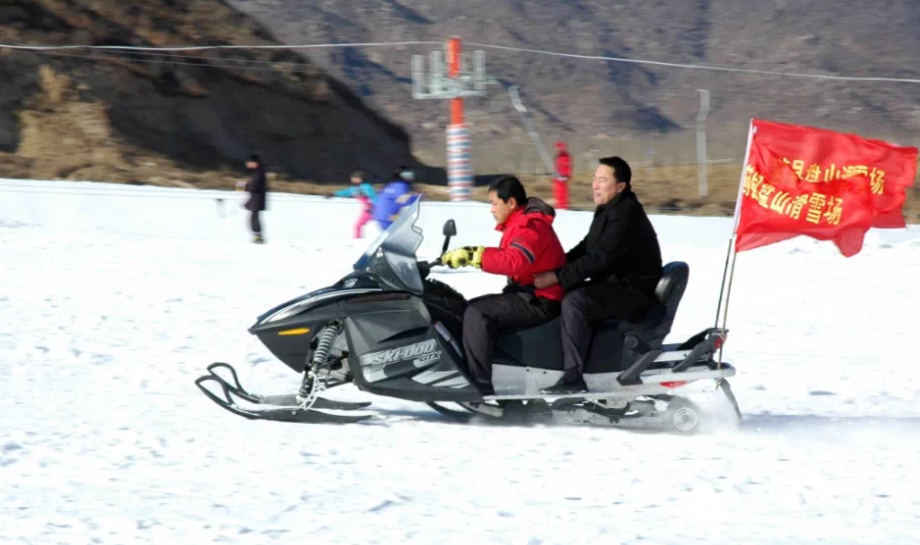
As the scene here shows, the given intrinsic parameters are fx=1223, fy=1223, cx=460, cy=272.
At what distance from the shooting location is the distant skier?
16.7 metres

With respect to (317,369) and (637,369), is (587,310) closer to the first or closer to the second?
(637,369)

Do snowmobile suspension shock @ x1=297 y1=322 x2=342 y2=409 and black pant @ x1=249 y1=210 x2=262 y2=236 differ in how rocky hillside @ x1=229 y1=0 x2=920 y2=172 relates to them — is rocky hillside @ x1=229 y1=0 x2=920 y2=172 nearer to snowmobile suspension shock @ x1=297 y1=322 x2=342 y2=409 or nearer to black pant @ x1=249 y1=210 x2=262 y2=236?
black pant @ x1=249 y1=210 x2=262 y2=236

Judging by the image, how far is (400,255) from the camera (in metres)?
6.29

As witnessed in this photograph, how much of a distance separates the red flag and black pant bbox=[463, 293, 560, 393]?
115 cm

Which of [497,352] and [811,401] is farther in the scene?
[811,401]

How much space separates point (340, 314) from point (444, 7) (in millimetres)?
135107

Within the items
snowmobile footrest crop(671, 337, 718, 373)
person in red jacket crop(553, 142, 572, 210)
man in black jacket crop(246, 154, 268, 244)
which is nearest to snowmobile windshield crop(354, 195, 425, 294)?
snowmobile footrest crop(671, 337, 718, 373)

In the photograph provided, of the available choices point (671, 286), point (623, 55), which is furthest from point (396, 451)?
point (623, 55)

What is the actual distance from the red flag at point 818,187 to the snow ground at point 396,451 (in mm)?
1076

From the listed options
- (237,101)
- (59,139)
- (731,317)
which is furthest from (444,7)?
(731,317)

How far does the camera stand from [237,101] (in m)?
44.8

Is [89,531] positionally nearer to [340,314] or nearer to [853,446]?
[340,314]

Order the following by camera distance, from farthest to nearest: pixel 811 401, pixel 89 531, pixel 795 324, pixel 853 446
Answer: pixel 795 324
pixel 811 401
pixel 853 446
pixel 89 531

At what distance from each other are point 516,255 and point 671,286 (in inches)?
32.9
